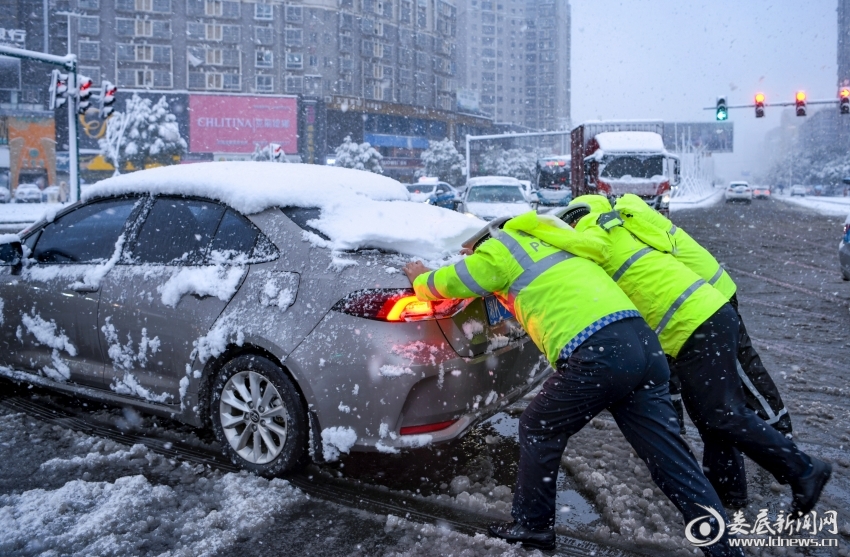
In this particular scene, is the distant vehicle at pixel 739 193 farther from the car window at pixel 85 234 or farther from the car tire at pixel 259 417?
the car tire at pixel 259 417

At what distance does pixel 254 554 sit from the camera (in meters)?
3.05

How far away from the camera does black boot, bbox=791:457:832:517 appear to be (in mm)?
3160

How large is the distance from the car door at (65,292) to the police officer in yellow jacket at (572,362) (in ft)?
7.87

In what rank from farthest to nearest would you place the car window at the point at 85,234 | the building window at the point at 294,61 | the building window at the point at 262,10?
the building window at the point at 294,61, the building window at the point at 262,10, the car window at the point at 85,234

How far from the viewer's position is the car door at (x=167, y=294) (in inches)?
152

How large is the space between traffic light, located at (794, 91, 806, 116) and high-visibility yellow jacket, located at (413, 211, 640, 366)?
31.9 meters

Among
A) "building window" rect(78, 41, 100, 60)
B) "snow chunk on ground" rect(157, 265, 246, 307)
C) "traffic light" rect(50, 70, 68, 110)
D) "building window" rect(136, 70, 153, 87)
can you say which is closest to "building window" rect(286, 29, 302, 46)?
"building window" rect(136, 70, 153, 87)

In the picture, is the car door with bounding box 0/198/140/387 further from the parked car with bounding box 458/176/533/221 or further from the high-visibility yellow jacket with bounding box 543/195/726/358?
the parked car with bounding box 458/176/533/221

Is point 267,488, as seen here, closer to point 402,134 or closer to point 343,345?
point 343,345

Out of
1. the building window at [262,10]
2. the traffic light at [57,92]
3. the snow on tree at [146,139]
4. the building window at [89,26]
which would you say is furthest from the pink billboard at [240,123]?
the traffic light at [57,92]

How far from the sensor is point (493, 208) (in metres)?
17.2

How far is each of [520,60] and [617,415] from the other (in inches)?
6458

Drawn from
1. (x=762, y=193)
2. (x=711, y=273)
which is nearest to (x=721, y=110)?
(x=711, y=273)

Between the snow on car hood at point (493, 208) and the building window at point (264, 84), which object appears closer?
the snow on car hood at point (493, 208)
